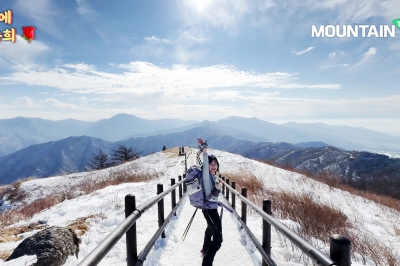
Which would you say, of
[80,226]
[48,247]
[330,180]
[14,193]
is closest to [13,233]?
[80,226]

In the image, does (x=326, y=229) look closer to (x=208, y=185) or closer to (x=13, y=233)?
(x=208, y=185)

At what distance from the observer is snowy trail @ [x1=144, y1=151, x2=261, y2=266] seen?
503 centimetres

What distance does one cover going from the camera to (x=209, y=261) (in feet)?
15.0

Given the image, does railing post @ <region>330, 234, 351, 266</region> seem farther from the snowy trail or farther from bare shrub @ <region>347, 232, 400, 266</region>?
bare shrub @ <region>347, 232, 400, 266</region>

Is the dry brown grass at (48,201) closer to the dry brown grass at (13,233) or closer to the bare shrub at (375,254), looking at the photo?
the dry brown grass at (13,233)

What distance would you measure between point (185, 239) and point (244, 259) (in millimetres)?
1776

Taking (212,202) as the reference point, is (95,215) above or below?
below

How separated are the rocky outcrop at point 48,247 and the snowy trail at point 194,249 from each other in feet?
4.95

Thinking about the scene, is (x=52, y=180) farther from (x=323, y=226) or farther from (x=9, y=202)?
(x=323, y=226)

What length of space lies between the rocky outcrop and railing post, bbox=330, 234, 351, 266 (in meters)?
4.30

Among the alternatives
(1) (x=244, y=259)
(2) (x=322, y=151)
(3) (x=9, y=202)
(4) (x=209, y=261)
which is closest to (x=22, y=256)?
(4) (x=209, y=261)

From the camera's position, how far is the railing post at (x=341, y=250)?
173 centimetres

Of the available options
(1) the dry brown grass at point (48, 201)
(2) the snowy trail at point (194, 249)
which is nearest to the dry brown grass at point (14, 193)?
(1) the dry brown grass at point (48, 201)

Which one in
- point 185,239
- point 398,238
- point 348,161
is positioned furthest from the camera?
point 348,161
